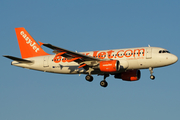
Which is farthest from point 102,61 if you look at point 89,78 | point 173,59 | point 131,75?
point 173,59

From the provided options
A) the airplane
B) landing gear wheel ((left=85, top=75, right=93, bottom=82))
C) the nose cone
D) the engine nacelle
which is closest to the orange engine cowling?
the airplane

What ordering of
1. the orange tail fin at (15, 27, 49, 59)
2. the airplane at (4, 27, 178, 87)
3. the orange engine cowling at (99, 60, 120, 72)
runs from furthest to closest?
the orange tail fin at (15, 27, 49, 59) < the airplane at (4, 27, 178, 87) < the orange engine cowling at (99, 60, 120, 72)

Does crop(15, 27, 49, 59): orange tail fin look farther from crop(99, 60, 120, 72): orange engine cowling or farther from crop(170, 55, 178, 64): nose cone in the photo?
crop(170, 55, 178, 64): nose cone

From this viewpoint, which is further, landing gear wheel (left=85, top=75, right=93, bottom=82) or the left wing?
landing gear wheel (left=85, top=75, right=93, bottom=82)

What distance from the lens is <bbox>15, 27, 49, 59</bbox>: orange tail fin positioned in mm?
53781

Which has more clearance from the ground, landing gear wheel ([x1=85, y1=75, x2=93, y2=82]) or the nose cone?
the nose cone

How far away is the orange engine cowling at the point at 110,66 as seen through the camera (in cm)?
4472

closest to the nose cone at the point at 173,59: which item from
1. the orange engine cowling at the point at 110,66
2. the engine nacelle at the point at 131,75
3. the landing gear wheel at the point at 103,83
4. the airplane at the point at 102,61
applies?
the airplane at the point at 102,61

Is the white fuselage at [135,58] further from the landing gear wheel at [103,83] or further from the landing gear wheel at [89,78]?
the landing gear wheel at [103,83]

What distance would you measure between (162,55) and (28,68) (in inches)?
810

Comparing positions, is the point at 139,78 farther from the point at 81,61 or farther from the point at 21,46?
the point at 21,46

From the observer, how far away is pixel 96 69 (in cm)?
4744

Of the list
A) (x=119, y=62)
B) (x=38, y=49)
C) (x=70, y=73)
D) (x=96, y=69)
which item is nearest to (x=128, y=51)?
(x=119, y=62)

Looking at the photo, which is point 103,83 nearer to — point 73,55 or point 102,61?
point 102,61
